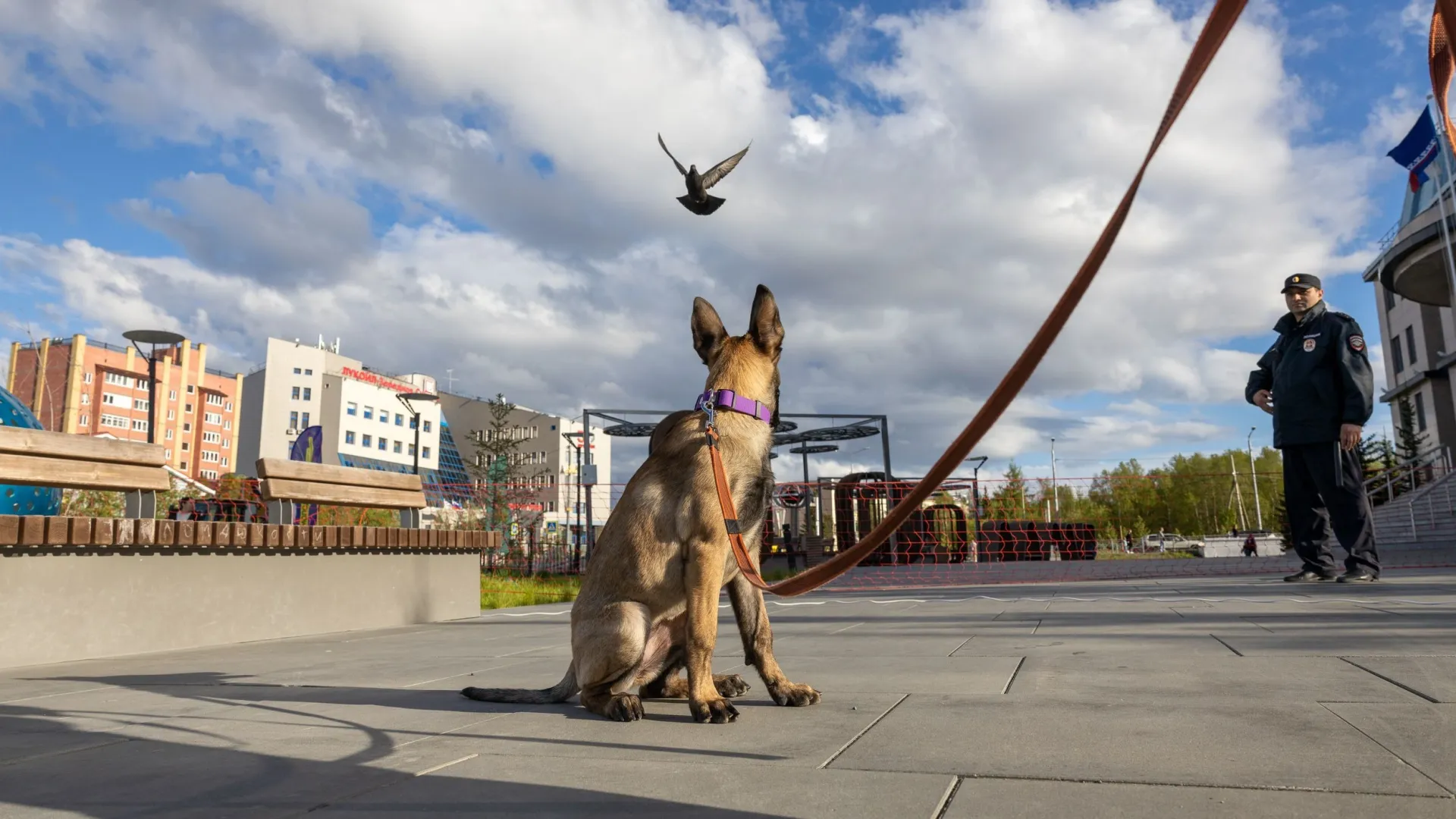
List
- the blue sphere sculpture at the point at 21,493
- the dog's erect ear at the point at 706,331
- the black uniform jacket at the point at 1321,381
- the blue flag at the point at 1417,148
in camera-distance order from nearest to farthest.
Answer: the dog's erect ear at the point at 706,331 < the black uniform jacket at the point at 1321,381 < the blue sphere sculpture at the point at 21,493 < the blue flag at the point at 1417,148

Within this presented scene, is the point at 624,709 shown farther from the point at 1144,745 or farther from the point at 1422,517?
the point at 1422,517

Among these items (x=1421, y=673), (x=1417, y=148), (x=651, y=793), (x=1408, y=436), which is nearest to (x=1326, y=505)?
(x=1421, y=673)

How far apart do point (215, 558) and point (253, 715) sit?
356 centimetres

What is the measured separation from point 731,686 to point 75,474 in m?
4.87

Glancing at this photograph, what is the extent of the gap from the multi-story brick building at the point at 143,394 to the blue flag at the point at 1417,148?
100220 millimetres

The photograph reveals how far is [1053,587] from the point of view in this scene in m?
10.0

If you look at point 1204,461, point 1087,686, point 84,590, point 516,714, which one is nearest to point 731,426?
point 516,714

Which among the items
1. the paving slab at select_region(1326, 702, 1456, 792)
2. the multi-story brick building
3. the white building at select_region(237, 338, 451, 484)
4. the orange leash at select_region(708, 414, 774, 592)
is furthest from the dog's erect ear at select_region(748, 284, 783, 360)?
the multi-story brick building

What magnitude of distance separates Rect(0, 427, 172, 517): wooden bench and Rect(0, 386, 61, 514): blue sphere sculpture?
1505 mm

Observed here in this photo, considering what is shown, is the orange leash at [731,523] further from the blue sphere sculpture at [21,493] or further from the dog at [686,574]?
the blue sphere sculpture at [21,493]

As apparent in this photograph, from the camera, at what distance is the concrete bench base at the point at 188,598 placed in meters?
4.92

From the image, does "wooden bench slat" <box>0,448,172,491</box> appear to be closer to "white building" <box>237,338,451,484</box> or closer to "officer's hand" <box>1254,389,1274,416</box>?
"officer's hand" <box>1254,389,1274,416</box>

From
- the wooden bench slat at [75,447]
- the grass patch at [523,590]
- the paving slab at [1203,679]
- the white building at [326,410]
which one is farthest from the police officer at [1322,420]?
the white building at [326,410]

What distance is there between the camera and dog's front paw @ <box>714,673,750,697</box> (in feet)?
10.5
